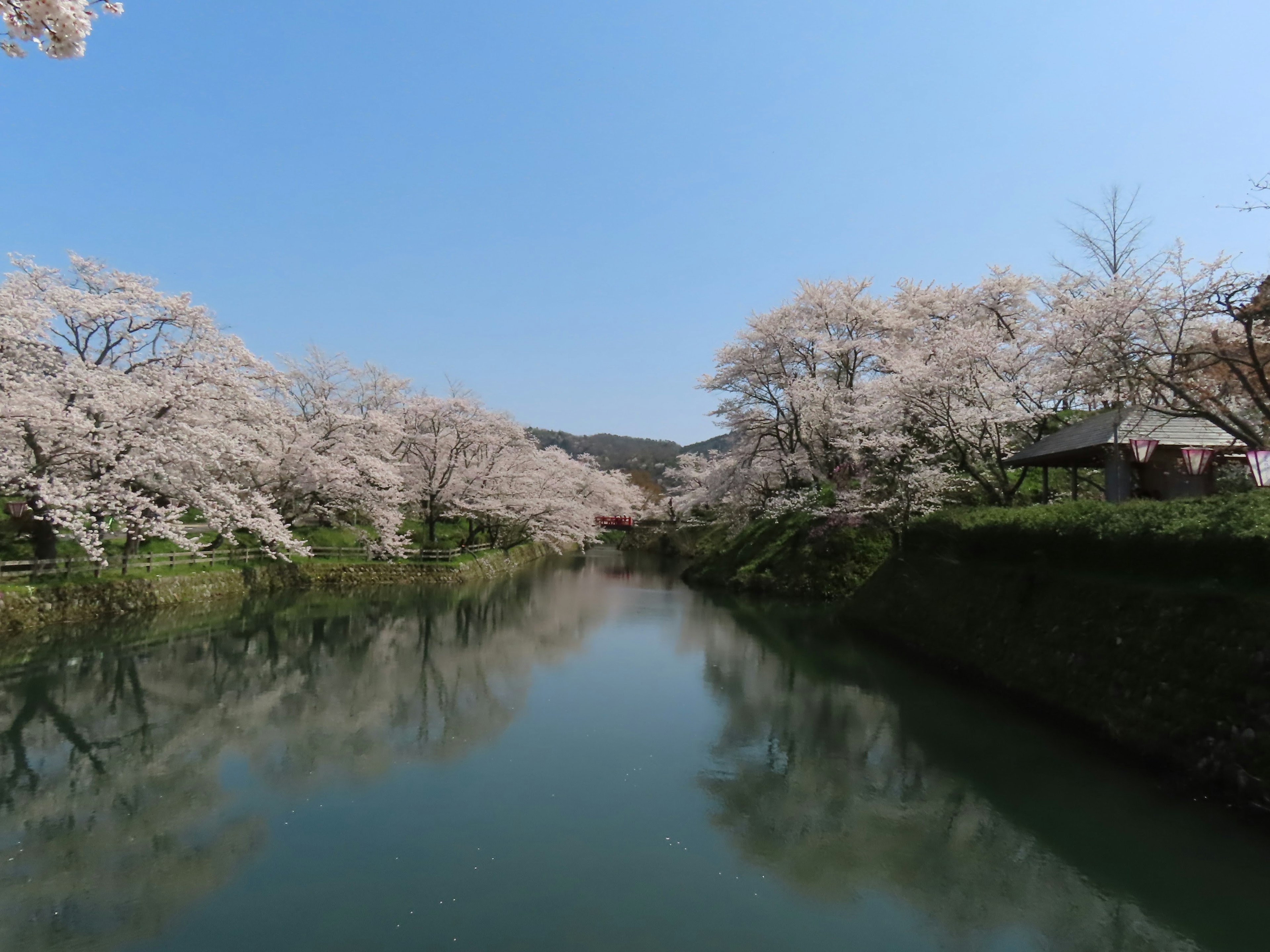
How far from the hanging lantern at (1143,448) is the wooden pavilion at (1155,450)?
0.05 metres

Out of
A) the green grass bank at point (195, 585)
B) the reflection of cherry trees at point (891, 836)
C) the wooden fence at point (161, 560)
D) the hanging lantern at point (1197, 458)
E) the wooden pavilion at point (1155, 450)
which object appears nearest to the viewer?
the reflection of cherry trees at point (891, 836)

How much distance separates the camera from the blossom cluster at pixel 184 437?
1461cm

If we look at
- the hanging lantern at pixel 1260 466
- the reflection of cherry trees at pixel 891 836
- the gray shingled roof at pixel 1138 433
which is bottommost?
the reflection of cherry trees at pixel 891 836

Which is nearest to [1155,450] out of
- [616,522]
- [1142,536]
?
[1142,536]

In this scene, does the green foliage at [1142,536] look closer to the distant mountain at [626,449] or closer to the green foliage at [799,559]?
the green foliage at [799,559]

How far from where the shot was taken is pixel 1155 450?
11883mm

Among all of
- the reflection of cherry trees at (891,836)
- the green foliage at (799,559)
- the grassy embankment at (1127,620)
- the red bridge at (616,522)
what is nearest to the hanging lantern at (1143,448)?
the grassy embankment at (1127,620)

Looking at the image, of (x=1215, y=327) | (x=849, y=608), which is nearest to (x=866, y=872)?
(x=1215, y=327)

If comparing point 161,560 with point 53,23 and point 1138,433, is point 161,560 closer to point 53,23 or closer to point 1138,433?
point 53,23

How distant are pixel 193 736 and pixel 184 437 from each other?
976cm

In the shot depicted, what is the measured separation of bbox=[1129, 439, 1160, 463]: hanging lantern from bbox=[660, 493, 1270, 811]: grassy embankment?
5.50ft

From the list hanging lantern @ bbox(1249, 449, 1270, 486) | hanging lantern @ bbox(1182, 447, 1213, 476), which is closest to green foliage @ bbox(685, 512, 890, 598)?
hanging lantern @ bbox(1182, 447, 1213, 476)

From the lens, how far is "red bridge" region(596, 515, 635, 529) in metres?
55.3

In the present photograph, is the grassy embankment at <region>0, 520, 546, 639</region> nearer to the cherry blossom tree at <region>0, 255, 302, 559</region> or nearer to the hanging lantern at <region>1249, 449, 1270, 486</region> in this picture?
the cherry blossom tree at <region>0, 255, 302, 559</region>
